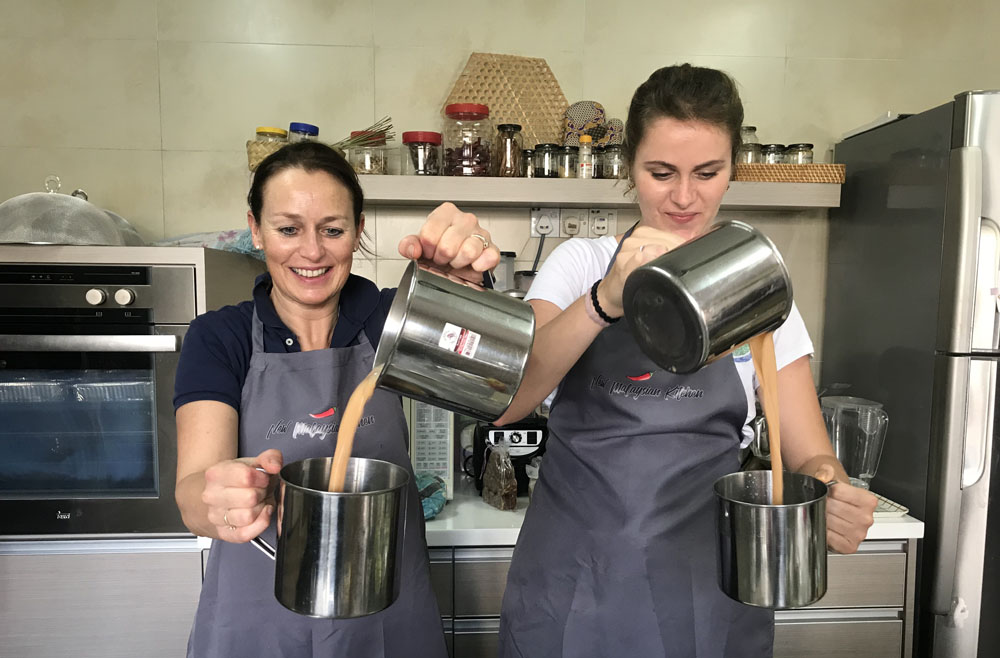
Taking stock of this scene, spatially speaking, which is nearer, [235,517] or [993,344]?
[235,517]

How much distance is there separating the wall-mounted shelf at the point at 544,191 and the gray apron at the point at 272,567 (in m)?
0.86

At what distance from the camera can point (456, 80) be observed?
2.21m

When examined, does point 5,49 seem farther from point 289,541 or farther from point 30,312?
point 289,541

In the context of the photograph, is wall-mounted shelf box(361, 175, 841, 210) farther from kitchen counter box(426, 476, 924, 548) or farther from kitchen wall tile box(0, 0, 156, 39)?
kitchen wall tile box(0, 0, 156, 39)

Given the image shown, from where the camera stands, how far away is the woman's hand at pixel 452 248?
885mm

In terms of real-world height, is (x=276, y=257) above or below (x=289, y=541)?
above

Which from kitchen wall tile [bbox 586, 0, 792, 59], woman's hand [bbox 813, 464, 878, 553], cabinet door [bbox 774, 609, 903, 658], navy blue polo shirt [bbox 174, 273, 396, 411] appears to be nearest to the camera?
woman's hand [bbox 813, 464, 878, 553]

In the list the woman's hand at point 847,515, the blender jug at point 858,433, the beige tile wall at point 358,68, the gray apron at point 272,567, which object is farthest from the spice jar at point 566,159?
the woman's hand at point 847,515

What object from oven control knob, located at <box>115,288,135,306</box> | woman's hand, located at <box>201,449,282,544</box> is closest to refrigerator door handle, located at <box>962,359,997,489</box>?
woman's hand, located at <box>201,449,282,544</box>

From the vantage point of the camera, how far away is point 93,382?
1732 millimetres

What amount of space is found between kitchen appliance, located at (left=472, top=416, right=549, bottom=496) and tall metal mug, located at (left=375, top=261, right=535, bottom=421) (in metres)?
1.06

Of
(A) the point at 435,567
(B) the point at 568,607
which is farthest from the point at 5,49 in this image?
(B) the point at 568,607

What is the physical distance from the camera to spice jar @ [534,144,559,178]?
6.72 ft

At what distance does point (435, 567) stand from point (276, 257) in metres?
0.90
